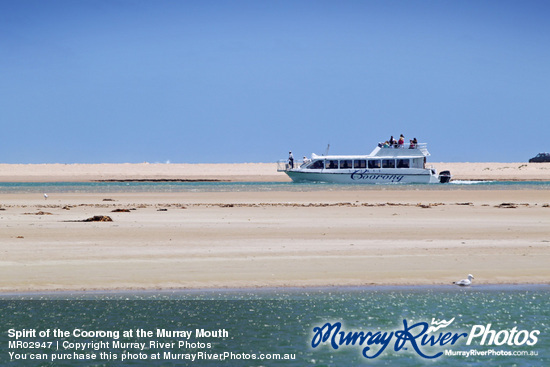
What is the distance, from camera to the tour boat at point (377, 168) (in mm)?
64812

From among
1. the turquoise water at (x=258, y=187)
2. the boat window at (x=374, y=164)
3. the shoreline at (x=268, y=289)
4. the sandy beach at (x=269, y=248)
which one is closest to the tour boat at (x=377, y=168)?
the boat window at (x=374, y=164)

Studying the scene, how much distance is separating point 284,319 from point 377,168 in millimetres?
52992

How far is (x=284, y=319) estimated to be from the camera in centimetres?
1291

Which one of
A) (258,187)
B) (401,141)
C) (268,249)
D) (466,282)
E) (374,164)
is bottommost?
(466,282)

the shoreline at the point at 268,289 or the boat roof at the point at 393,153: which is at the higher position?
the boat roof at the point at 393,153

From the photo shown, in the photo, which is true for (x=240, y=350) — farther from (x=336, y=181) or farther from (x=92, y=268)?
(x=336, y=181)

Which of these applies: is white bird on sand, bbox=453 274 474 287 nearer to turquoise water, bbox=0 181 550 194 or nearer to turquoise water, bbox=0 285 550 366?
turquoise water, bbox=0 285 550 366

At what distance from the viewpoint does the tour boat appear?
64.8 metres

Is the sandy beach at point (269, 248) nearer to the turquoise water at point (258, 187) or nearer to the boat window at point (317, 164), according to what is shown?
the turquoise water at point (258, 187)

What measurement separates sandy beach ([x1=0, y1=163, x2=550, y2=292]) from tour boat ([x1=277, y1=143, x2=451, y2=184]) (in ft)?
114

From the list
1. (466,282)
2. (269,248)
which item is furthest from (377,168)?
(466,282)

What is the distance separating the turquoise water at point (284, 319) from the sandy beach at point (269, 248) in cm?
73

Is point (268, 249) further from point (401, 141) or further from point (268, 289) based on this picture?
point (401, 141)

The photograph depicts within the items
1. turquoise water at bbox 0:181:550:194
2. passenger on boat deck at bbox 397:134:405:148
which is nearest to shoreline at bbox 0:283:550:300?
turquoise water at bbox 0:181:550:194
